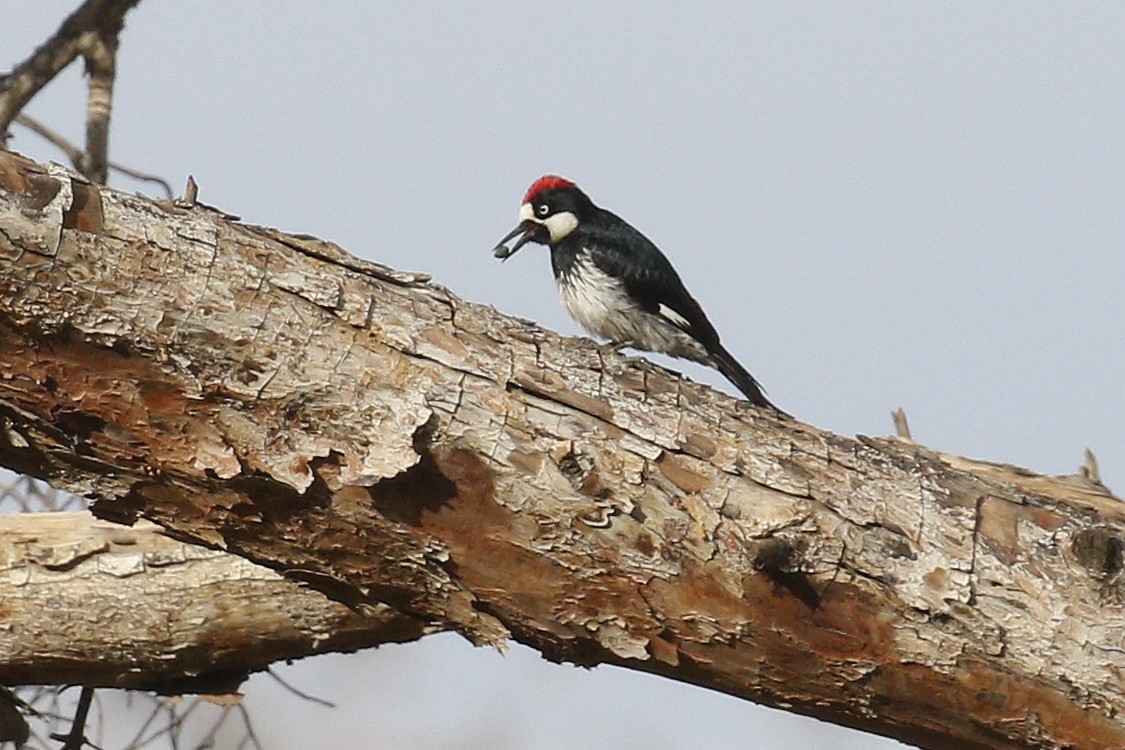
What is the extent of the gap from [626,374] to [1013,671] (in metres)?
0.85

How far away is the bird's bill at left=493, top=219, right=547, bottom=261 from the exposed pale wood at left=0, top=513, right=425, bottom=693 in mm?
2184

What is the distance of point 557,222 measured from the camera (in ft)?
17.7

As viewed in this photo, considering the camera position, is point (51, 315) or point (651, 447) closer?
point (51, 315)

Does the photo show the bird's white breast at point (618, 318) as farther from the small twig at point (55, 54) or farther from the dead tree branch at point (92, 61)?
the small twig at point (55, 54)

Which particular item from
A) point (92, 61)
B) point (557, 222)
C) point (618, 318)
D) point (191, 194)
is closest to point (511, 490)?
point (191, 194)

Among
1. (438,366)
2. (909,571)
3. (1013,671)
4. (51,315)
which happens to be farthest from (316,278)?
(1013,671)

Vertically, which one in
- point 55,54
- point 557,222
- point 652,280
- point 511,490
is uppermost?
point 557,222

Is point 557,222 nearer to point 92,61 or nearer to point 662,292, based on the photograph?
point 662,292

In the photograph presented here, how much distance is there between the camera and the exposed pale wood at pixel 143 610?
11.4 feet

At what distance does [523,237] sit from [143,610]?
2.38 m

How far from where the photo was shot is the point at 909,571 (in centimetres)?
262

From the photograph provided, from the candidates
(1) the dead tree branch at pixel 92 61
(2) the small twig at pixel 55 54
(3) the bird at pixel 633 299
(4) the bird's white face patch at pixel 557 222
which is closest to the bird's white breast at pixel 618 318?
(3) the bird at pixel 633 299

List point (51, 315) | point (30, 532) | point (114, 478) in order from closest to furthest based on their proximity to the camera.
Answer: point (51, 315) < point (114, 478) < point (30, 532)

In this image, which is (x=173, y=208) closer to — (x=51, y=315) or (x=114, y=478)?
(x=51, y=315)
